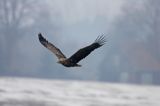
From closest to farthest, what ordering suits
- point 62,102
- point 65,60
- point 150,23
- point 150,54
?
point 65,60 < point 62,102 < point 150,54 < point 150,23

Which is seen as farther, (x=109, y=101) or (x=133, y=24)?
(x=133, y=24)

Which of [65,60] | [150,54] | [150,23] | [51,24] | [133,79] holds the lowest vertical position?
[65,60]

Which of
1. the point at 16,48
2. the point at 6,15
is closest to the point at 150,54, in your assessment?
the point at 16,48

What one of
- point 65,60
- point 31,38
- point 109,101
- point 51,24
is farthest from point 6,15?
point 65,60

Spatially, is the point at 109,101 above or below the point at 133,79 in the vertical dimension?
below

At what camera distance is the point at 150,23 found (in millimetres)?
82312

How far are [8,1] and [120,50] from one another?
929 inches

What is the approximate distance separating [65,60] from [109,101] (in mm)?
16472

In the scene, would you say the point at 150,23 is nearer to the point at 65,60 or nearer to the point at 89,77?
the point at 89,77

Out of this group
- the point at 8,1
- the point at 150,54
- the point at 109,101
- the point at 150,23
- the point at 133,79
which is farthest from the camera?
the point at 8,1

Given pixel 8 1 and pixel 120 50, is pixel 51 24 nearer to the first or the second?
pixel 8 1

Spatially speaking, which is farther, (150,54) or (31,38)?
(31,38)

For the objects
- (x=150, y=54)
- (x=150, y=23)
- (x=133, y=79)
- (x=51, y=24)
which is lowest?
(x=133, y=79)

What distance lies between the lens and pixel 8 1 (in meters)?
91.4
